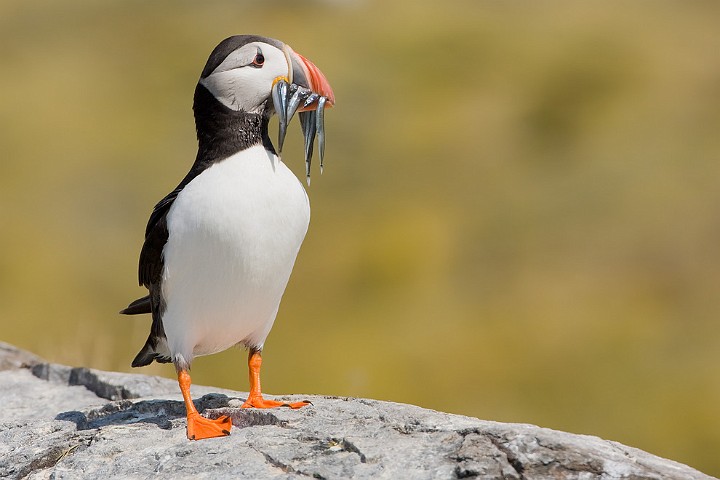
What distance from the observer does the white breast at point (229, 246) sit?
525cm

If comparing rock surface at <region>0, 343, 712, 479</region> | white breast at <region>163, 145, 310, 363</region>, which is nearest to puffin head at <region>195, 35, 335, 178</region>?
white breast at <region>163, 145, 310, 363</region>

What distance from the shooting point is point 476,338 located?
Answer: 1375cm

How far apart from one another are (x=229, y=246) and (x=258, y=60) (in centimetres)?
107

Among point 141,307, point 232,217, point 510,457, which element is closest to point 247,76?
point 232,217

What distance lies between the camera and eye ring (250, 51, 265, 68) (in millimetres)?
5527

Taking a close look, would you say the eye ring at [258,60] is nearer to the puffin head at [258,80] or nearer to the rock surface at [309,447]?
the puffin head at [258,80]

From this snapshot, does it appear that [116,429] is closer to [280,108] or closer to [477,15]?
[280,108]

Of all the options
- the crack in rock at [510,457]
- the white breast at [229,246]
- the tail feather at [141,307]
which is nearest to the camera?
the crack in rock at [510,457]

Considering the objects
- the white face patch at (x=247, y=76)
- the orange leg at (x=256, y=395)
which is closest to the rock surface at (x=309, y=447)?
the orange leg at (x=256, y=395)

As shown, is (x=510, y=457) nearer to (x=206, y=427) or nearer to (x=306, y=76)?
(x=206, y=427)

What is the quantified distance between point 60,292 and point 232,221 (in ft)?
34.2

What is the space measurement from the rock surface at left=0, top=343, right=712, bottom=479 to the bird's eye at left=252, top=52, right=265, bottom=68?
1.90 metres

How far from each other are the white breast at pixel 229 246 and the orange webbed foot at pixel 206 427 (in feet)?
1.60

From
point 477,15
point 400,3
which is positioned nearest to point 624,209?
point 477,15
